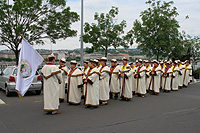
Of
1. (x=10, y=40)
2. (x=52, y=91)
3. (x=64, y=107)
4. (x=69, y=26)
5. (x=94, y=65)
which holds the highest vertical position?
(x=69, y=26)

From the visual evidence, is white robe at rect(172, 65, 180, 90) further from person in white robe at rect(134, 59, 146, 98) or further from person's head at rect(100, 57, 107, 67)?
person's head at rect(100, 57, 107, 67)

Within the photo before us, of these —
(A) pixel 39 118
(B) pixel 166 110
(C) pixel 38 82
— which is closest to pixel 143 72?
(B) pixel 166 110

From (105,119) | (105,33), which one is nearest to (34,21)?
(105,33)

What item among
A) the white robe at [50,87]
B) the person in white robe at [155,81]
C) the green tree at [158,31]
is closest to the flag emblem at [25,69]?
the white robe at [50,87]

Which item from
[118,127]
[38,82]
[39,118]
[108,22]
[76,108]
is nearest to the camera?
[118,127]

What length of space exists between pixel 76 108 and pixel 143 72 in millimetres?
4805

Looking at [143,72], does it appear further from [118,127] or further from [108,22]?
[108,22]

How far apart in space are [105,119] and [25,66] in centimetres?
338

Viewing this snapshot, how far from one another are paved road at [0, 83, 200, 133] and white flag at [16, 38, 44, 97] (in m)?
1.00

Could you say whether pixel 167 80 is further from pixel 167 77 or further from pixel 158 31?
pixel 158 31

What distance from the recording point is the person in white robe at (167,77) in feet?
45.8

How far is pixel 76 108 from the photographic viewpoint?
8.88 metres

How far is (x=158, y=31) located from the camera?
19984mm

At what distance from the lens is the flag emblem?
305 inches
